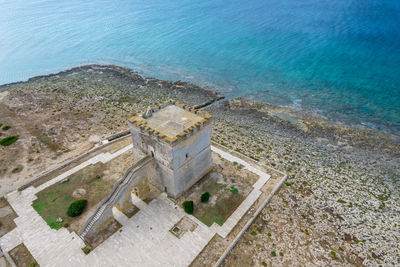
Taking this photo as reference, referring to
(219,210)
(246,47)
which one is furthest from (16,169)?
(246,47)

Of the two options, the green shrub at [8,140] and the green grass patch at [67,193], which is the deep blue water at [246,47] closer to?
the green shrub at [8,140]

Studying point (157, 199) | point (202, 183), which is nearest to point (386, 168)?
point (202, 183)

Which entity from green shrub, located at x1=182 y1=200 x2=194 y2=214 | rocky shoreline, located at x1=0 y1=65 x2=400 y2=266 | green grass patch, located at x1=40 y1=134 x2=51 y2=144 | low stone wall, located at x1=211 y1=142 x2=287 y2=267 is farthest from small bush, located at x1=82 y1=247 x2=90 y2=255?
green grass patch, located at x1=40 y1=134 x2=51 y2=144

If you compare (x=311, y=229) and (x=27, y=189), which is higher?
(x=27, y=189)

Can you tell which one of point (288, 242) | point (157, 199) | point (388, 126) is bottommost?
point (388, 126)

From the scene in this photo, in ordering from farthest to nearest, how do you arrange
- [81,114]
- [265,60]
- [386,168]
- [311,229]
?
[265,60] < [81,114] < [386,168] < [311,229]

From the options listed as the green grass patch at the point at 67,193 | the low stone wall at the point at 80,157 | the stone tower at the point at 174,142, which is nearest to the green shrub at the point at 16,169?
the low stone wall at the point at 80,157

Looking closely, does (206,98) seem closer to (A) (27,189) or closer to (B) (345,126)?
(B) (345,126)
